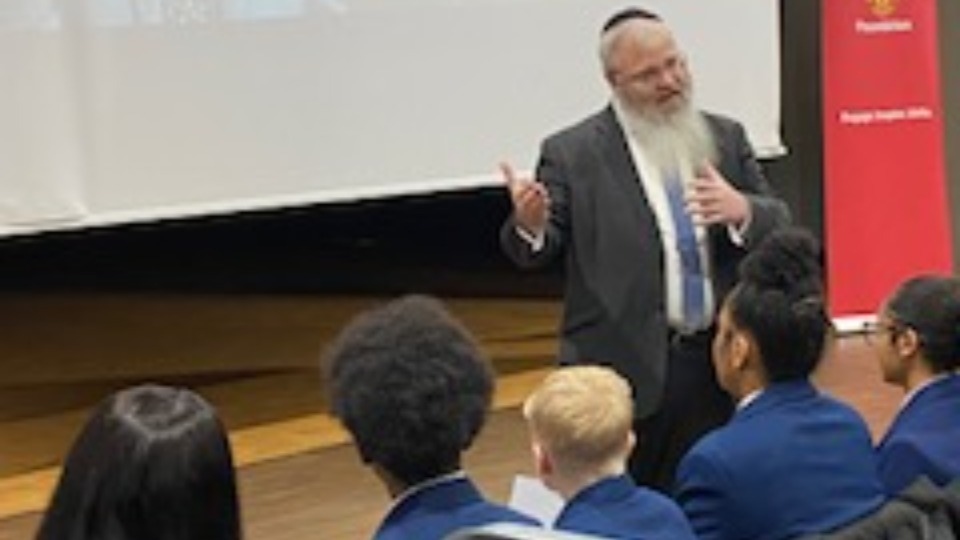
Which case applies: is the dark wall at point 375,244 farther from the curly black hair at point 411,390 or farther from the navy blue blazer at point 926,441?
the curly black hair at point 411,390

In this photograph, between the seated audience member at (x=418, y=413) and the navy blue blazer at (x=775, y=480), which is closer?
the seated audience member at (x=418, y=413)

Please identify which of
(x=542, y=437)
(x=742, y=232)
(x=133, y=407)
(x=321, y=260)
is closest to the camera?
(x=133, y=407)

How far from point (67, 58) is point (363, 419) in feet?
10.9

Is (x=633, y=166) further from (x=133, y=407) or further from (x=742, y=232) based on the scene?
(x=133, y=407)

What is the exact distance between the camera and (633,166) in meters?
3.38

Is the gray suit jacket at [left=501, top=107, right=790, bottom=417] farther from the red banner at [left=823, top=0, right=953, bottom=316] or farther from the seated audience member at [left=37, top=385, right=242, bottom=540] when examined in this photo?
the red banner at [left=823, top=0, right=953, bottom=316]

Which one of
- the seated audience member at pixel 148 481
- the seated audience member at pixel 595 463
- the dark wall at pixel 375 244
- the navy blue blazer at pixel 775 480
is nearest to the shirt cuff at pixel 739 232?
the navy blue blazer at pixel 775 480

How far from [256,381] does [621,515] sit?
14.1 feet

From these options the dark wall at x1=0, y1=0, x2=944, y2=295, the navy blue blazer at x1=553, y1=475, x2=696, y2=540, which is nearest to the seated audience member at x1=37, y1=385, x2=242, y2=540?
the navy blue blazer at x1=553, y1=475, x2=696, y2=540

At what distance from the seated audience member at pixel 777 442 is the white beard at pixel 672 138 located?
0.53 meters

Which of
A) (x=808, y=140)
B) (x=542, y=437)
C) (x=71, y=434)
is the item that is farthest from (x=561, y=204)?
(x=808, y=140)

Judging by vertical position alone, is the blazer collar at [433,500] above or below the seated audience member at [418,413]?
below

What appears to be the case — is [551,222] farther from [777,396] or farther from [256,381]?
[256,381]

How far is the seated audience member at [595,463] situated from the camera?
2359 millimetres
